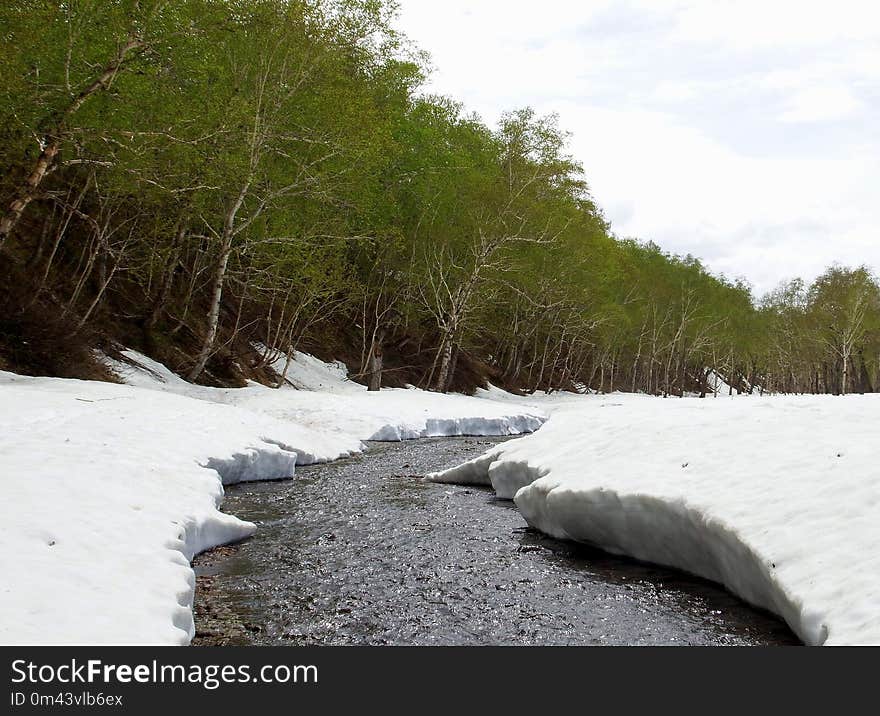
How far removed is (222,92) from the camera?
2219cm

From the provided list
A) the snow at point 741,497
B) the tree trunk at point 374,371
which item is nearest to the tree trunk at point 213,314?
the tree trunk at point 374,371

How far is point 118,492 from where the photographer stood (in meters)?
7.52

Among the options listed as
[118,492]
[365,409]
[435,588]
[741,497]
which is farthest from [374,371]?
[741,497]

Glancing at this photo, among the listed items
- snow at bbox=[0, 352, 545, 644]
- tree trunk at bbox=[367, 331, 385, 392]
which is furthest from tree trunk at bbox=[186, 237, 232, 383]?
tree trunk at bbox=[367, 331, 385, 392]

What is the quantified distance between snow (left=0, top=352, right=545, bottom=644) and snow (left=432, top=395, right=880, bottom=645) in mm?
4114

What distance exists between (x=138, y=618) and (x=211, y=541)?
10.8 feet

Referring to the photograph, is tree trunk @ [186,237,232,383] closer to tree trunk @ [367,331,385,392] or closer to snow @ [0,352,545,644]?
snow @ [0,352,545,644]

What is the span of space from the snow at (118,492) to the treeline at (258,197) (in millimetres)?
5790

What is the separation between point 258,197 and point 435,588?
1899 centimetres

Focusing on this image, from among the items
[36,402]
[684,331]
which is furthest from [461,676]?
[684,331]

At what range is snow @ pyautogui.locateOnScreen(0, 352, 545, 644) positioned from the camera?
4.64 meters

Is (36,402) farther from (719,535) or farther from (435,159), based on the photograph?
(435,159)

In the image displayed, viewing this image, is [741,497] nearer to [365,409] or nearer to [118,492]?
[118,492]

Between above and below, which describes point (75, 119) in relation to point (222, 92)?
below
